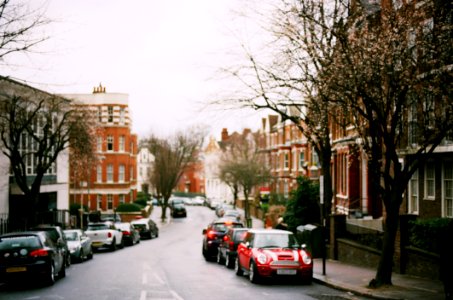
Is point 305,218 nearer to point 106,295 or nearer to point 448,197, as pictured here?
point 448,197

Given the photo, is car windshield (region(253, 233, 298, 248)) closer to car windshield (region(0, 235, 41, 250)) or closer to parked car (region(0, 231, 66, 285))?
parked car (region(0, 231, 66, 285))

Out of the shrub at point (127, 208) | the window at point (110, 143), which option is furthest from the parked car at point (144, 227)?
the window at point (110, 143)

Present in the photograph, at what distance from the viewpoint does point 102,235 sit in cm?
3650

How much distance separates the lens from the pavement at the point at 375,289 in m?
15.3

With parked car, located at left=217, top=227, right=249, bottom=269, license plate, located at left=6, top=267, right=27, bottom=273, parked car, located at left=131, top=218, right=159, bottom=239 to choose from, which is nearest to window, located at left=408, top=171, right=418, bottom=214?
parked car, located at left=217, top=227, right=249, bottom=269

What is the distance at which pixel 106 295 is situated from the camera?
16.1 meters

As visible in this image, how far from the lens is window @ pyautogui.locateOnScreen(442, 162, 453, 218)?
2452 cm

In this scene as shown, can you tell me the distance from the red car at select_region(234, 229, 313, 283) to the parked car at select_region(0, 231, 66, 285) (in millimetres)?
5809

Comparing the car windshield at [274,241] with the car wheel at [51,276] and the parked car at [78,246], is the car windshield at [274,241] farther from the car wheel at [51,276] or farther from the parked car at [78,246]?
the parked car at [78,246]

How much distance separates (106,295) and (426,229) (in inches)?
365

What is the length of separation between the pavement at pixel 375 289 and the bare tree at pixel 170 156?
2111 inches

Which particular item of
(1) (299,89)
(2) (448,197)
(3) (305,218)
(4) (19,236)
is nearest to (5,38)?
(4) (19,236)

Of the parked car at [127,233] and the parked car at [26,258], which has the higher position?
the parked car at [26,258]

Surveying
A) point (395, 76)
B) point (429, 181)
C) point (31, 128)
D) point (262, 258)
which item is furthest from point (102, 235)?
point (395, 76)
